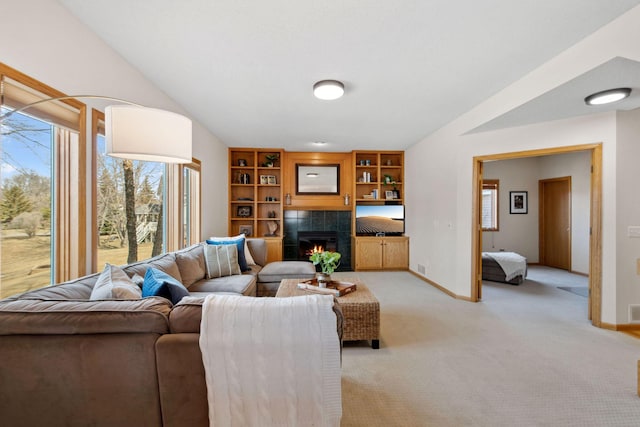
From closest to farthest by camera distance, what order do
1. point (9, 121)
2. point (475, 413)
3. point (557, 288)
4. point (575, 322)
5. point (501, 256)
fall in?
1. point (9, 121)
2. point (475, 413)
3. point (575, 322)
4. point (557, 288)
5. point (501, 256)

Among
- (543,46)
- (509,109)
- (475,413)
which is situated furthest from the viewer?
(509,109)

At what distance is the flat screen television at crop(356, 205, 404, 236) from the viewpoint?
5.98 metres

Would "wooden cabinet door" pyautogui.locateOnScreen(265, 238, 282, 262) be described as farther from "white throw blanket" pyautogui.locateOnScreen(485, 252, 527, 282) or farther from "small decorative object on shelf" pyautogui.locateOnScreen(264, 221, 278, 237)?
"white throw blanket" pyautogui.locateOnScreen(485, 252, 527, 282)

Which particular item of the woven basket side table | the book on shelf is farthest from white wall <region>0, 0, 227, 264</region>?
the woven basket side table

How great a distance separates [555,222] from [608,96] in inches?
185

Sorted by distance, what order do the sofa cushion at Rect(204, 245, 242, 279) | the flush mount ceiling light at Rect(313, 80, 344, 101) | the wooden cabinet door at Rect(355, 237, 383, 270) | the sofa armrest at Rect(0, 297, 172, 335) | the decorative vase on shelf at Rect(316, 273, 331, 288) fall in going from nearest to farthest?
the sofa armrest at Rect(0, 297, 172, 335), the flush mount ceiling light at Rect(313, 80, 344, 101), the decorative vase on shelf at Rect(316, 273, 331, 288), the sofa cushion at Rect(204, 245, 242, 279), the wooden cabinet door at Rect(355, 237, 383, 270)

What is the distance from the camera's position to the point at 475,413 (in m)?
1.72

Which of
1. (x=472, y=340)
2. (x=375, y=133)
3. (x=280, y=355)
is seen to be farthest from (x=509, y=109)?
(x=280, y=355)

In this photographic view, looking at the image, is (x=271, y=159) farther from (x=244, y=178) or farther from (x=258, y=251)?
(x=258, y=251)

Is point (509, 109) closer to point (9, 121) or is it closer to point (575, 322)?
point (575, 322)

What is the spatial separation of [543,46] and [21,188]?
3.72m

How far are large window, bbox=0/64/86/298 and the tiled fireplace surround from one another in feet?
13.3

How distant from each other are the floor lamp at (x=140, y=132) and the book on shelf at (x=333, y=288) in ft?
6.09

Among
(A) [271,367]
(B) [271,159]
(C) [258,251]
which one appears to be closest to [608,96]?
(A) [271,367]
